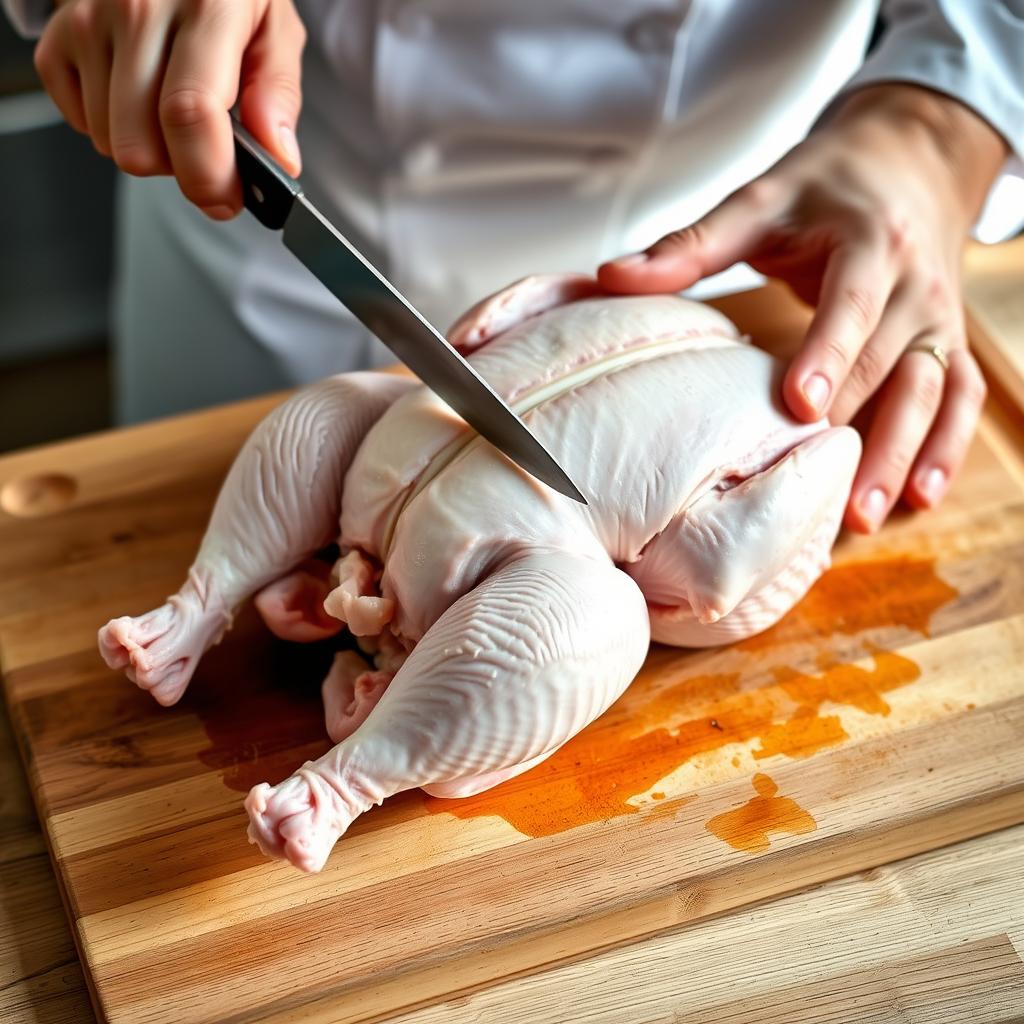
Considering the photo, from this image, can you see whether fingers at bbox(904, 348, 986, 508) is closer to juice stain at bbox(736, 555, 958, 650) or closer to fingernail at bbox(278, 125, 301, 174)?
juice stain at bbox(736, 555, 958, 650)

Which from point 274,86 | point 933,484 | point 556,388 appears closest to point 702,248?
point 556,388

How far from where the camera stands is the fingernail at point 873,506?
163cm

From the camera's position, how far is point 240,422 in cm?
184

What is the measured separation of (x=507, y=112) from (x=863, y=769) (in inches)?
44.0

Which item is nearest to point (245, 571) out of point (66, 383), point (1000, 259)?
point (1000, 259)

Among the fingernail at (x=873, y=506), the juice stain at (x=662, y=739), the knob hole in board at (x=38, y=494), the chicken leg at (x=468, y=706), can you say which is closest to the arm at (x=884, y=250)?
the fingernail at (x=873, y=506)

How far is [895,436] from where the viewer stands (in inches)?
65.3

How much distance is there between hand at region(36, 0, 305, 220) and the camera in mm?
1360

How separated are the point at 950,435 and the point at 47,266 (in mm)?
2619

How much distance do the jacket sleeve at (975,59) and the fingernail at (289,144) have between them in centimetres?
87

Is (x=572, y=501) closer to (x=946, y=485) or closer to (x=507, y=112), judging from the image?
(x=946, y=485)

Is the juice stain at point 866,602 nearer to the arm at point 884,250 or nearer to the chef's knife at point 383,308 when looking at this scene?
the arm at point 884,250

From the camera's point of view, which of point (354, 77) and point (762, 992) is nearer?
point (762, 992)

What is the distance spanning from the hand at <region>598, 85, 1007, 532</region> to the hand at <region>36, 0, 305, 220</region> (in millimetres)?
479
